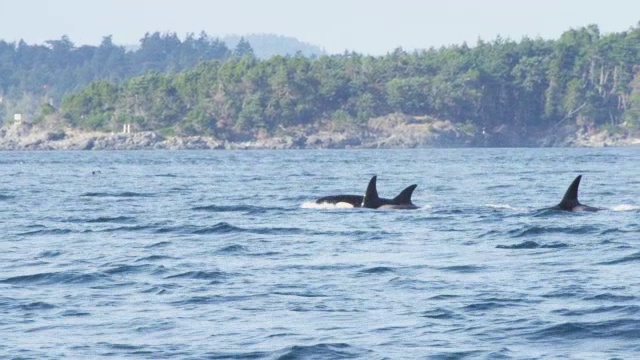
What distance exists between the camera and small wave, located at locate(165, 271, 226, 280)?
2384 cm

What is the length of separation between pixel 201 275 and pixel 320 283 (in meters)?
2.32

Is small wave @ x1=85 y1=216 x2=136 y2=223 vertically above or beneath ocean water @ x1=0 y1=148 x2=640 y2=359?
beneath

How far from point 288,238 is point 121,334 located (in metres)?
12.6

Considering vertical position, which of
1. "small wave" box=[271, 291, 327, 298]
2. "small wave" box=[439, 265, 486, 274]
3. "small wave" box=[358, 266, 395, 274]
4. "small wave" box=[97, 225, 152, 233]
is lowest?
"small wave" box=[97, 225, 152, 233]

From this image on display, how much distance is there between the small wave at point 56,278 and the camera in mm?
23406

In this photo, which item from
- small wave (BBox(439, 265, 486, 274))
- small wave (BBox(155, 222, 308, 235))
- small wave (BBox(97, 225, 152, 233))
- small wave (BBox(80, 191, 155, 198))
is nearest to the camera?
small wave (BBox(439, 265, 486, 274))

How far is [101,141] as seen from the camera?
649 feet

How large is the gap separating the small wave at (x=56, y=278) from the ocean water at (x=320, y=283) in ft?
0.13

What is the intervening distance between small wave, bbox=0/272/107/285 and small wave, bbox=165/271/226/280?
48.0 inches

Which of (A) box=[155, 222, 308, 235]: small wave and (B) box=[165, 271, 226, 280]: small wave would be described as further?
(A) box=[155, 222, 308, 235]: small wave

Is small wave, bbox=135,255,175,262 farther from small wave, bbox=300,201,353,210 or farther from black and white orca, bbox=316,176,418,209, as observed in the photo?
small wave, bbox=300,201,353,210

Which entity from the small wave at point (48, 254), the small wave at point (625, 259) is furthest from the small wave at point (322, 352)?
the small wave at point (48, 254)

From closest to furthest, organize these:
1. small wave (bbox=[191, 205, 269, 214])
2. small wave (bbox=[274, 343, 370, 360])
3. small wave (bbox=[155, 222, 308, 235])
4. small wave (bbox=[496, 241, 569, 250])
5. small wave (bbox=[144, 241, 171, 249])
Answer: small wave (bbox=[274, 343, 370, 360]) < small wave (bbox=[496, 241, 569, 250]) < small wave (bbox=[144, 241, 171, 249]) < small wave (bbox=[155, 222, 308, 235]) < small wave (bbox=[191, 205, 269, 214])

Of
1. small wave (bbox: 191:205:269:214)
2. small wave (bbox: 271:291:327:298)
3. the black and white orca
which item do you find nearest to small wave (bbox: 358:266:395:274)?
small wave (bbox: 271:291:327:298)
